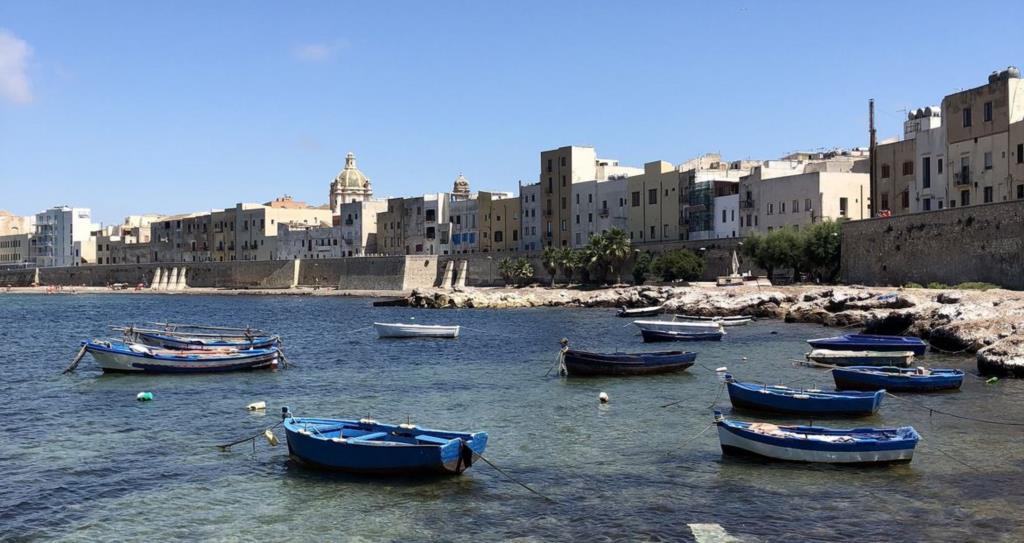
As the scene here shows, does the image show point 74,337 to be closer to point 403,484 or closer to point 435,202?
point 403,484

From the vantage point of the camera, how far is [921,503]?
53.5 feet

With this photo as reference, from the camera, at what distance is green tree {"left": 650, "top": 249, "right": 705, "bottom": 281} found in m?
78.7

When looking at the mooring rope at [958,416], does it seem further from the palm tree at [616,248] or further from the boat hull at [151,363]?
the palm tree at [616,248]

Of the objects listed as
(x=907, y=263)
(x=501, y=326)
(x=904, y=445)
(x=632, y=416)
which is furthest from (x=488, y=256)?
(x=904, y=445)

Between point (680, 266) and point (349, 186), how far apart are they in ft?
308

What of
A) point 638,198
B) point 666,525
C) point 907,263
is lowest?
point 666,525

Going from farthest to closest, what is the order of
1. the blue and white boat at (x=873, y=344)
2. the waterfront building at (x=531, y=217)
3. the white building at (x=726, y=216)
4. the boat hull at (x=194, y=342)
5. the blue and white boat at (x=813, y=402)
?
the waterfront building at (x=531, y=217) → the white building at (x=726, y=216) → the boat hull at (x=194, y=342) → the blue and white boat at (x=873, y=344) → the blue and white boat at (x=813, y=402)

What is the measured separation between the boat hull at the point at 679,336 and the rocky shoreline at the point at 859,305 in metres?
7.24

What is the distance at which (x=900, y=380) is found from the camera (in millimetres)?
27594

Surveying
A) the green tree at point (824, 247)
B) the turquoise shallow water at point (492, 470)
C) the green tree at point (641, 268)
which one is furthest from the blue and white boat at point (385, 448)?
the green tree at point (641, 268)

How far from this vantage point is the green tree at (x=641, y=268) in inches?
3329

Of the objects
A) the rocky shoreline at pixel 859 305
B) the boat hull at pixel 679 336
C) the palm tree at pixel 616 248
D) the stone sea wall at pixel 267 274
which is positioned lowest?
the boat hull at pixel 679 336

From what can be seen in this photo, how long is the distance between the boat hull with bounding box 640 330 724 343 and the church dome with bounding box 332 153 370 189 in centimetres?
12097

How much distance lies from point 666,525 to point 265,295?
106895 mm
